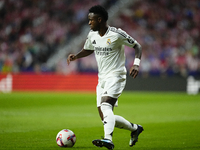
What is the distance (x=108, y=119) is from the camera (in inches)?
235

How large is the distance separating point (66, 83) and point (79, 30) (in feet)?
18.2

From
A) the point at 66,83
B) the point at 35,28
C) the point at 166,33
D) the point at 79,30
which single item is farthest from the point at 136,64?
the point at 35,28

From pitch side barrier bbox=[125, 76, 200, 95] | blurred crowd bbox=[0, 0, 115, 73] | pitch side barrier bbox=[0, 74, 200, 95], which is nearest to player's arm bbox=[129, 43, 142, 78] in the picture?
pitch side barrier bbox=[125, 76, 200, 95]

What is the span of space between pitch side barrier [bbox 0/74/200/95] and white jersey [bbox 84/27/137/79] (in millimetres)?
17947

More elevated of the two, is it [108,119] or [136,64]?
[136,64]

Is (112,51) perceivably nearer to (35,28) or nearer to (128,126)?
(128,126)

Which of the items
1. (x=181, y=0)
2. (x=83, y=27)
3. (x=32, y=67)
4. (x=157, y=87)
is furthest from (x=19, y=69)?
(x=181, y=0)

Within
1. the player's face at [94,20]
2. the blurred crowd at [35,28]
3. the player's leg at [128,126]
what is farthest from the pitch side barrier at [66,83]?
the player's face at [94,20]

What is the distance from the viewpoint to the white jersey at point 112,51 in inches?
251

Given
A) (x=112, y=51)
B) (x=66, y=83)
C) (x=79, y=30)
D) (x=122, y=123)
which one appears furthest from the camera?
(x=79, y=30)

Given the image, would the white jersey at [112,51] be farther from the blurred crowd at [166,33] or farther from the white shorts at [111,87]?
the blurred crowd at [166,33]

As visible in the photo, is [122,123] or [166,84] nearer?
[122,123]

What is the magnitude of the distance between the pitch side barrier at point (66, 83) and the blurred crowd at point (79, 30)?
652mm

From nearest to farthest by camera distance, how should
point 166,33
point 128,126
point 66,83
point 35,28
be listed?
point 128,126, point 66,83, point 166,33, point 35,28
